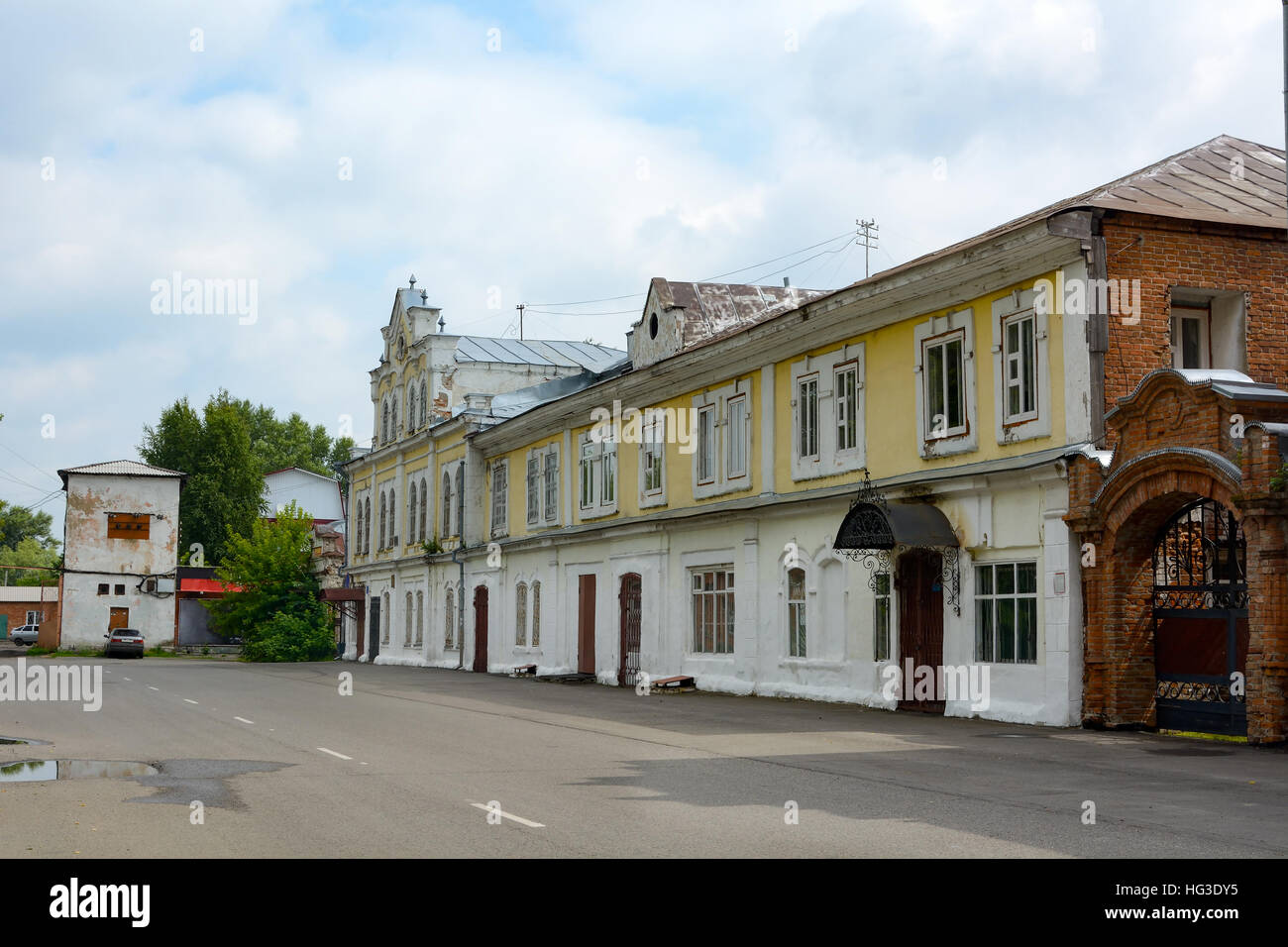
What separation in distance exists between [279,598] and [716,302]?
29.2 meters

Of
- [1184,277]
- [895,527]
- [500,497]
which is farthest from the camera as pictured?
[500,497]

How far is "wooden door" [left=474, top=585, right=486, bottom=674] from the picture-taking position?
4453 centimetres

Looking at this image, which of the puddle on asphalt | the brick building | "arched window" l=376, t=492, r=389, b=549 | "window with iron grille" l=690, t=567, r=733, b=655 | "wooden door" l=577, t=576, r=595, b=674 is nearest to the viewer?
the puddle on asphalt

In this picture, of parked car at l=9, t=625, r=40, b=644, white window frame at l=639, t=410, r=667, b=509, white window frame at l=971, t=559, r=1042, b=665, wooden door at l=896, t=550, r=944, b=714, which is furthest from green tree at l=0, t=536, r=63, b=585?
white window frame at l=971, t=559, r=1042, b=665

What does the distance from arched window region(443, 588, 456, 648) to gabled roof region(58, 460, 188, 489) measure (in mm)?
31509

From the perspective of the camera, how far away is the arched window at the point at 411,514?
51.8 metres

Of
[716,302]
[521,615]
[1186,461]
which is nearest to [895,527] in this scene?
[1186,461]

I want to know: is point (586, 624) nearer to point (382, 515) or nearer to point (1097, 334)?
point (1097, 334)

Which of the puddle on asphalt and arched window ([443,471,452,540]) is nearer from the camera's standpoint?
the puddle on asphalt

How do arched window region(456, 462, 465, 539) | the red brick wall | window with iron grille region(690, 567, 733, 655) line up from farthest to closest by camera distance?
arched window region(456, 462, 465, 539) → window with iron grille region(690, 567, 733, 655) → the red brick wall

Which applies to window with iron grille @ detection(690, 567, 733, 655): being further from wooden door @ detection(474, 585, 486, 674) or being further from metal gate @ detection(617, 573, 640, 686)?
wooden door @ detection(474, 585, 486, 674)

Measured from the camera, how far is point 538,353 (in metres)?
55.0
